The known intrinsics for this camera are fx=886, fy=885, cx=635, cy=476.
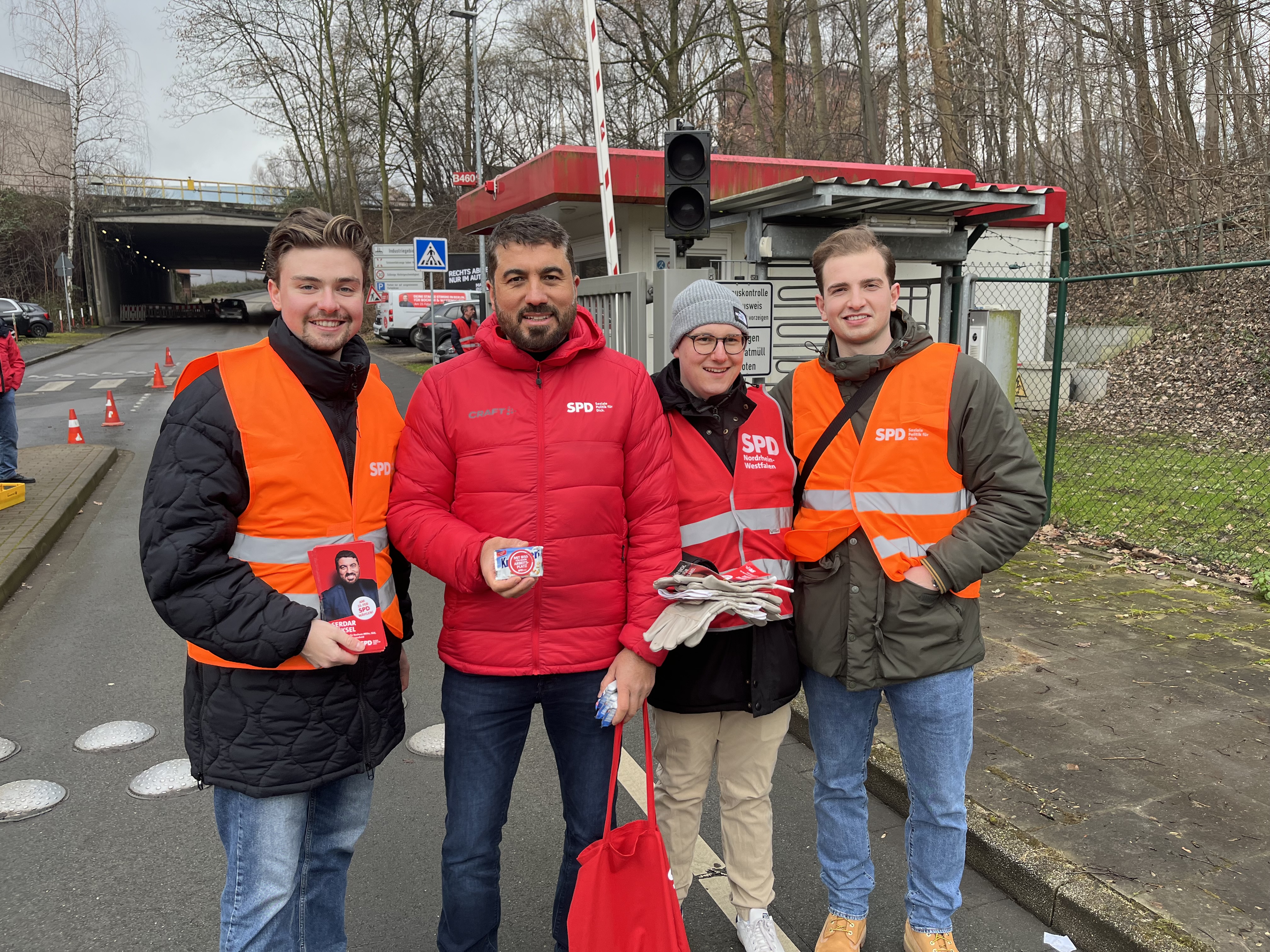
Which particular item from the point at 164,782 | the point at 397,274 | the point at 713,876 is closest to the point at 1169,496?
the point at 713,876

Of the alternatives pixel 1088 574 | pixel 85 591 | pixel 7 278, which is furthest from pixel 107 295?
pixel 1088 574

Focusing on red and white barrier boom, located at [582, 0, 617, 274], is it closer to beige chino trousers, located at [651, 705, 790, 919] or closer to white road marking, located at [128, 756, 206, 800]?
beige chino trousers, located at [651, 705, 790, 919]

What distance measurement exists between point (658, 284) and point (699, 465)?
373cm

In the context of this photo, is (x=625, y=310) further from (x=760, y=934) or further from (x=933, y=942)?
(x=933, y=942)

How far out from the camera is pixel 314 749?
6.96ft

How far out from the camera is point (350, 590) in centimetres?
211

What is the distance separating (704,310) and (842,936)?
199 cm

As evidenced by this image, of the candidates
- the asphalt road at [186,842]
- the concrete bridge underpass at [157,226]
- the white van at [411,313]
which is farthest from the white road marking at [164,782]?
the concrete bridge underpass at [157,226]

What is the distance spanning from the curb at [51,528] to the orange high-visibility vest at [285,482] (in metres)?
5.70

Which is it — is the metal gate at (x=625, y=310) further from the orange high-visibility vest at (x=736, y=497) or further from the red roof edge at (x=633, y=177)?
the orange high-visibility vest at (x=736, y=497)

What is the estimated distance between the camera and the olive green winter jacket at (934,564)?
2.48m

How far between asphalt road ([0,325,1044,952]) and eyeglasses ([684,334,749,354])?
6.36 feet

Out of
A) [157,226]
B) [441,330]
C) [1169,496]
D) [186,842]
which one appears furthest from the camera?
[157,226]

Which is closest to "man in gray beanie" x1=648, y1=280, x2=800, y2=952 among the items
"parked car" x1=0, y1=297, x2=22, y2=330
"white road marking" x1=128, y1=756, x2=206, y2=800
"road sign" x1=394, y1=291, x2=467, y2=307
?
"white road marking" x1=128, y1=756, x2=206, y2=800
